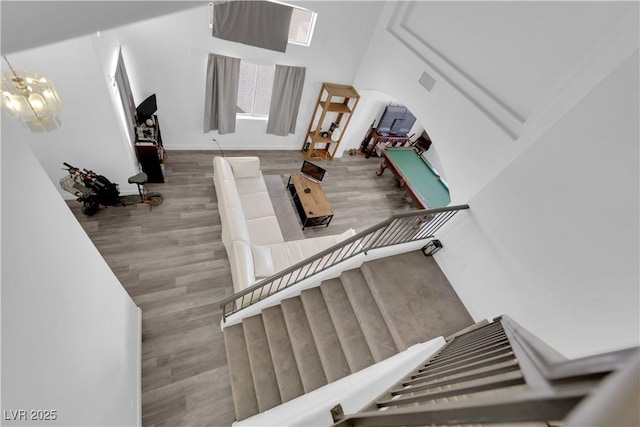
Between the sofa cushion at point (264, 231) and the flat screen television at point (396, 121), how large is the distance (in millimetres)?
4366

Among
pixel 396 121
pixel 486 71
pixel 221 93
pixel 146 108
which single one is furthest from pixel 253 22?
pixel 396 121

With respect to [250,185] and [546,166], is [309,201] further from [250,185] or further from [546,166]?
[546,166]

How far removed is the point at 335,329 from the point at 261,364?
3.03 feet

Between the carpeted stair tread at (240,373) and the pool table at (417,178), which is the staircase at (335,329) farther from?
the pool table at (417,178)

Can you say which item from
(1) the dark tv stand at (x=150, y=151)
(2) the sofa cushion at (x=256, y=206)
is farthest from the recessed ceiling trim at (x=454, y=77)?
(1) the dark tv stand at (x=150, y=151)

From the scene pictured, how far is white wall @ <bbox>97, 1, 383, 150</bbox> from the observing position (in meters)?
4.07

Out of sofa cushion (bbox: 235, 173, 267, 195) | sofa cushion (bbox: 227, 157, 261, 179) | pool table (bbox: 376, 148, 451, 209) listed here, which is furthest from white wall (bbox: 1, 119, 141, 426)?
pool table (bbox: 376, 148, 451, 209)

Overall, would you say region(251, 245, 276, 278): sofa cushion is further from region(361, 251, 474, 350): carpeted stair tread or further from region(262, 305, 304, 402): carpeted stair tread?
region(361, 251, 474, 350): carpeted stair tread

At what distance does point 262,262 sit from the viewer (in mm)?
3586

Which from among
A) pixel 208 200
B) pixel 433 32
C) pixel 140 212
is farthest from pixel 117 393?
pixel 433 32

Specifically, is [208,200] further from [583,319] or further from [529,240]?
[583,319]

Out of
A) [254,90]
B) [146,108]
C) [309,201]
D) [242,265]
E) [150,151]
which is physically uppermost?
[254,90]

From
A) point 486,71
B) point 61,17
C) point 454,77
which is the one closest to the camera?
point 61,17

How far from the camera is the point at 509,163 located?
2732 mm
